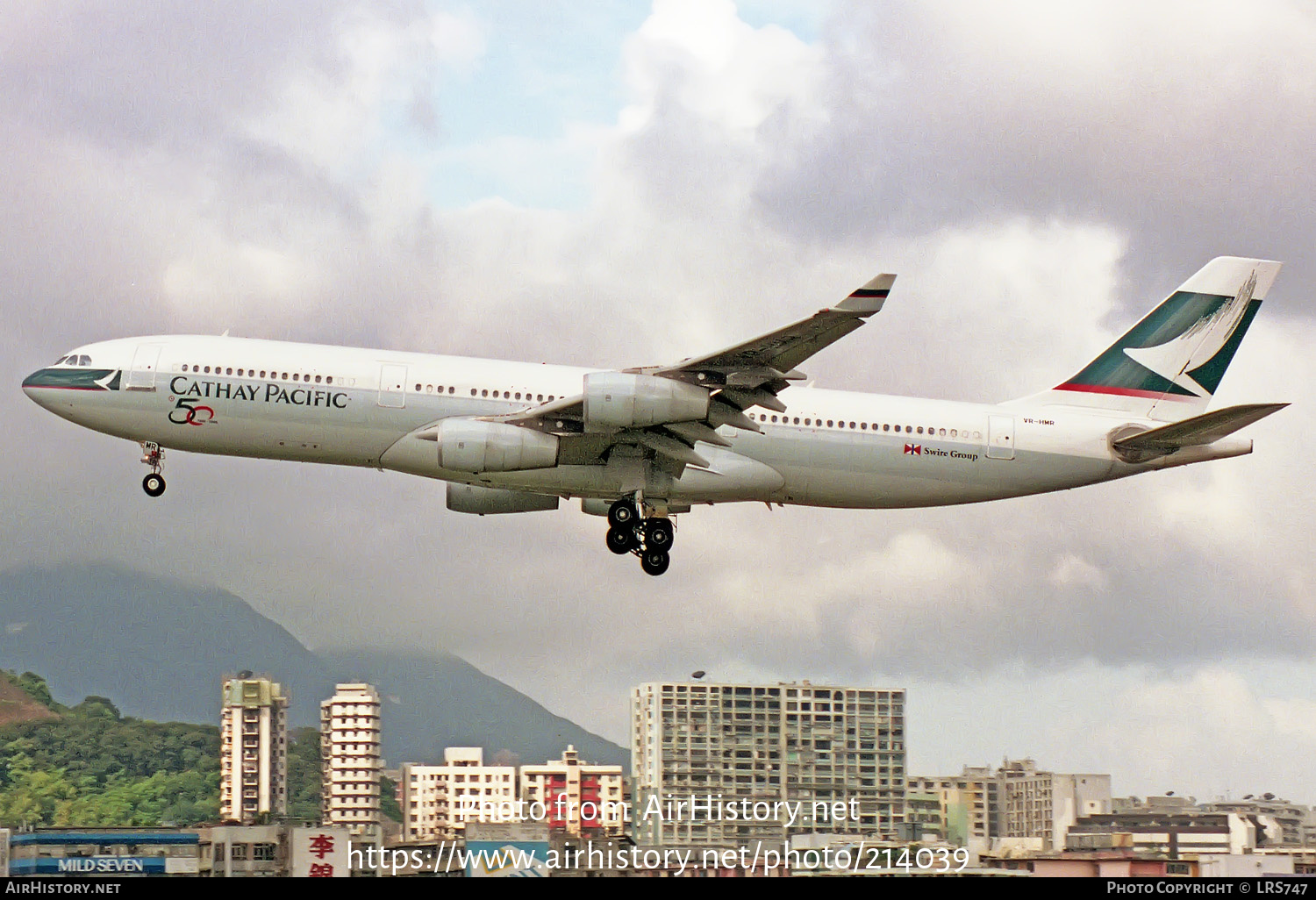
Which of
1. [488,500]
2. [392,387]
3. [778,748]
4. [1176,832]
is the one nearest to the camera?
[392,387]

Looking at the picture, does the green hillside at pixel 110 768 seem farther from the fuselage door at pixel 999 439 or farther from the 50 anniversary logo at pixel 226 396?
the fuselage door at pixel 999 439

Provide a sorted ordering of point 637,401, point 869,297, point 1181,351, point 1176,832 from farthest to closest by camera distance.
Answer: point 1176,832 < point 1181,351 < point 637,401 < point 869,297

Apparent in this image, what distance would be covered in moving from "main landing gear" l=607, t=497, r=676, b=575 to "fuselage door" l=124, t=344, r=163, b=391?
480 inches

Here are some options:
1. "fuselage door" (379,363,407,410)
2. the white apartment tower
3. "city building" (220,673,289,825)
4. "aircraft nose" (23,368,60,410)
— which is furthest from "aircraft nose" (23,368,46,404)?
"city building" (220,673,289,825)

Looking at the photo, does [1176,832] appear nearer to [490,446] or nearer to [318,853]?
[318,853]

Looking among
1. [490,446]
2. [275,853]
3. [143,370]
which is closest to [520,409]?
[490,446]

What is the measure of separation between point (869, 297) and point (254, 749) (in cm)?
6194

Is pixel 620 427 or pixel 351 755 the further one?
pixel 351 755

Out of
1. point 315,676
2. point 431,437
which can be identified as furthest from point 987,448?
point 315,676

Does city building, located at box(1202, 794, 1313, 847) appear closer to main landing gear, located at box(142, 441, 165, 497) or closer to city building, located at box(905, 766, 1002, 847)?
city building, located at box(905, 766, 1002, 847)

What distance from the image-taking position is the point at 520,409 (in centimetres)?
3903

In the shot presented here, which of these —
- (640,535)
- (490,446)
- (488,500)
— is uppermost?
(490,446)

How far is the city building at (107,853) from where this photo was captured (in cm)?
4600

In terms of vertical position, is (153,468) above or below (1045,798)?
above
